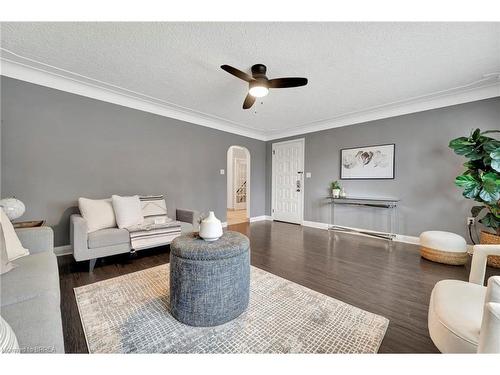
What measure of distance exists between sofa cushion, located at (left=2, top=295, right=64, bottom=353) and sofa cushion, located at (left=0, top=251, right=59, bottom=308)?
0.06 m

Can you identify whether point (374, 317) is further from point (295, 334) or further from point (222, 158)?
point (222, 158)

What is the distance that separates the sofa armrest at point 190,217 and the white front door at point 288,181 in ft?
9.11

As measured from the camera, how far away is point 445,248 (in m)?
2.65

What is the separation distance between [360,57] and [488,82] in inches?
84.2

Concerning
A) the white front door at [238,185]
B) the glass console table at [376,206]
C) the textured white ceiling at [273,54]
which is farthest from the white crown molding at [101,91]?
the white front door at [238,185]

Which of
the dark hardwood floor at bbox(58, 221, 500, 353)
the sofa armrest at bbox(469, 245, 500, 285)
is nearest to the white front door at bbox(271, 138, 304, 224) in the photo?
the dark hardwood floor at bbox(58, 221, 500, 353)

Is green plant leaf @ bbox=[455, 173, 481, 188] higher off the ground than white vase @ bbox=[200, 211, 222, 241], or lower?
higher

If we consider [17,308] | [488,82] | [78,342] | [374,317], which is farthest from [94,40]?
[488,82]

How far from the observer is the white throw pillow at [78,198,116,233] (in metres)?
2.55

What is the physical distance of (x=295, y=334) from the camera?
4.54ft

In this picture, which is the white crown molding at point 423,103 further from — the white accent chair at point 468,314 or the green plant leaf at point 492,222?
the white accent chair at point 468,314

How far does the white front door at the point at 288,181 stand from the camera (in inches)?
204

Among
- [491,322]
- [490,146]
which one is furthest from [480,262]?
[490,146]

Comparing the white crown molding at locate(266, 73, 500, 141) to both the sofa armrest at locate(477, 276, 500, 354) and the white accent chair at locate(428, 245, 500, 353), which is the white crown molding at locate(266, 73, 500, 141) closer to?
the white accent chair at locate(428, 245, 500, 353)
